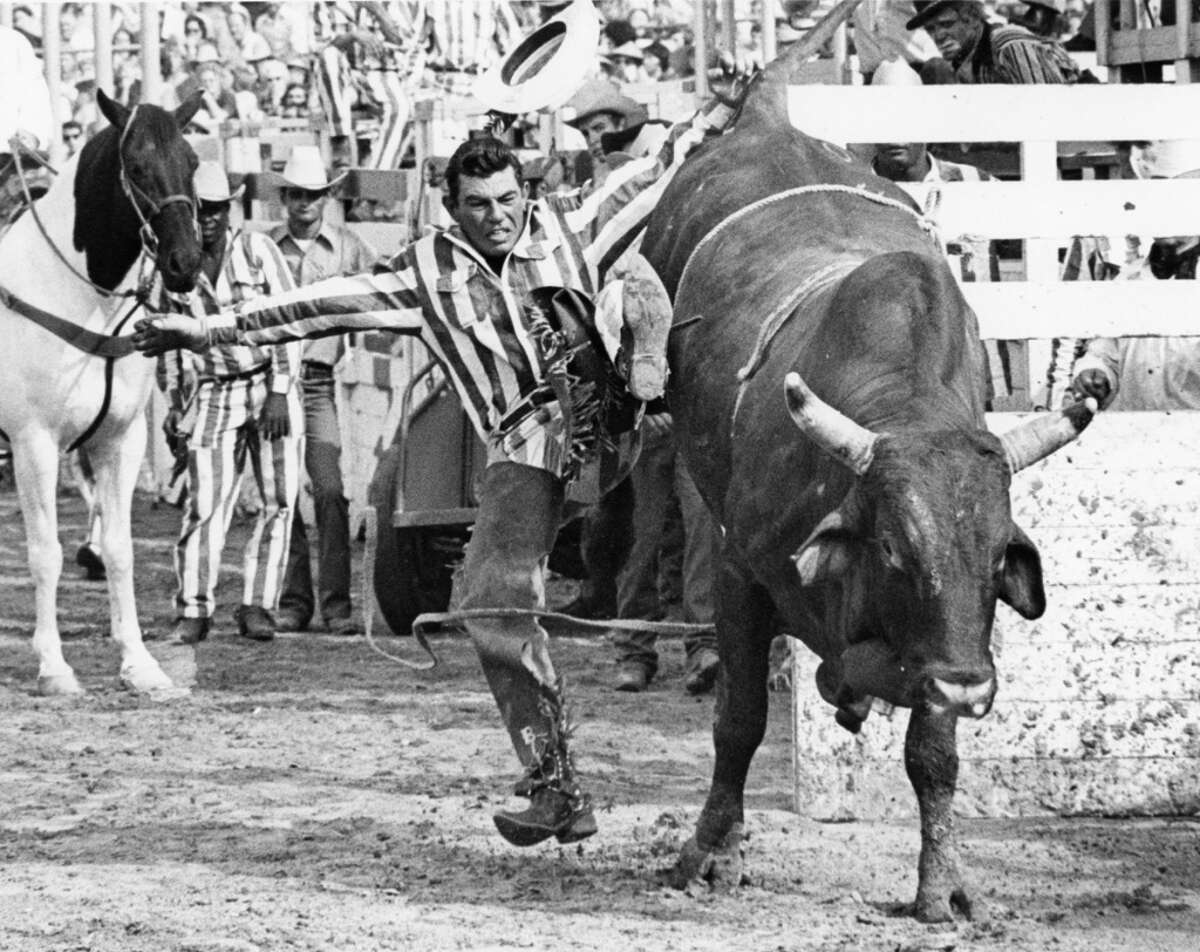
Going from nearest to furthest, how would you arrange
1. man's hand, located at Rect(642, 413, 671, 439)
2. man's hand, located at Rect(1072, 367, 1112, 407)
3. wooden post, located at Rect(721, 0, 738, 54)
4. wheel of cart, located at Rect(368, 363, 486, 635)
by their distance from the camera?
man's hand, located at Rect(642, 413, 671, 439), man's hand, located at Rect(1072, 367, 1112, 407), wheel of cart, located at Rect(368, 363, 486, 635), wooden post, located at Rect(721, 0, 738, 54)

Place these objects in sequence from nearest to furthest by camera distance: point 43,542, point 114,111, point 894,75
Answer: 1. point 894,75
2. point 114,111
3. point 43,542

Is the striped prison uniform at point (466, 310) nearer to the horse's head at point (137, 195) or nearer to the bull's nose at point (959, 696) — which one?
the bull's nose at point (959, 696)

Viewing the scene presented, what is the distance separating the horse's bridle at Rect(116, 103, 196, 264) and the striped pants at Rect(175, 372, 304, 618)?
1.47 metres

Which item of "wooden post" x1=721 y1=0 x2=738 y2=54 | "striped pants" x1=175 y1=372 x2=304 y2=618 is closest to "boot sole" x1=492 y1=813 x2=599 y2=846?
"striped pants" x1=175 y1=372 x2=304 y2=618

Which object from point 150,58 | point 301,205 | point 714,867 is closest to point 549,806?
point 714,867

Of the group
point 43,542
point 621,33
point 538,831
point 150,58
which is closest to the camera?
point 538,831

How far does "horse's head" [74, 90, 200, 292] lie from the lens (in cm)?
861

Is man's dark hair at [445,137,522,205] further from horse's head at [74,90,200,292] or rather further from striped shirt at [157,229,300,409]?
striped shirt at [157,229,300,409]

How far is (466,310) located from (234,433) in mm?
4088

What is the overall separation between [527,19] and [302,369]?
5.18 m

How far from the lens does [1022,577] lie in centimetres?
500

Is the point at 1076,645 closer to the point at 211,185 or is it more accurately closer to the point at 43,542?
the point at 43,542

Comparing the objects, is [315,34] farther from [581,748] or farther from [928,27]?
[581,748]

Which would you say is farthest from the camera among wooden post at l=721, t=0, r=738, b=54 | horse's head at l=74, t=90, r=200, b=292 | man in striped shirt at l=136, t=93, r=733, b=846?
wooden post at l=721, t=0, r=738, b=54
